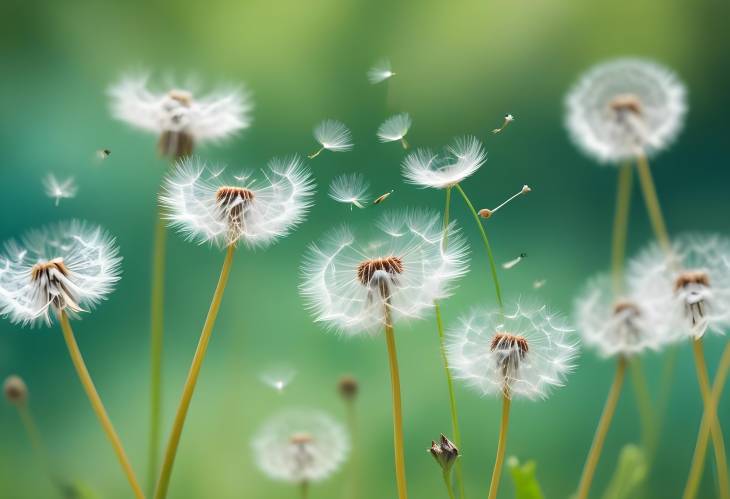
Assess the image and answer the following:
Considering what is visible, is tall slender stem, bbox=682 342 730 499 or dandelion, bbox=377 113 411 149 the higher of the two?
dandelion, bbox=377 113 411 149

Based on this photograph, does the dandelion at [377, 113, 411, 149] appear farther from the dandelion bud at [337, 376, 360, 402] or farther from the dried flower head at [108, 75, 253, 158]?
the dandelion bud at [337, 376, 360, 402]

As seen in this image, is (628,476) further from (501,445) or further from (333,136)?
(333,136)

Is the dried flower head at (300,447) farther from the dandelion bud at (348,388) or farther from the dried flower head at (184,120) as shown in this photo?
the dried flower head at (184,120)

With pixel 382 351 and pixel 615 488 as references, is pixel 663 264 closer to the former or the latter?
pixel 615 488

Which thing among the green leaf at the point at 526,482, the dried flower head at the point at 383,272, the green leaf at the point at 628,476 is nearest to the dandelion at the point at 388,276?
the dried flower head at the point at 383,272

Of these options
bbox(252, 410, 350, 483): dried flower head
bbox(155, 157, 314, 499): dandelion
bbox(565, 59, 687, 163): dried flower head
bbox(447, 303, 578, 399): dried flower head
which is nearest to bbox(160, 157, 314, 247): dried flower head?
bbox(155, 157, 314, 499): dandelion

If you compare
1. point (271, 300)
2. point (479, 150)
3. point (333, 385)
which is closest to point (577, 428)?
point (333, 385)

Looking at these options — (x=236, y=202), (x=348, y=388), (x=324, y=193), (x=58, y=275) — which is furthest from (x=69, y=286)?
(x=324, y=193)
